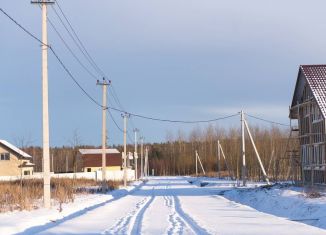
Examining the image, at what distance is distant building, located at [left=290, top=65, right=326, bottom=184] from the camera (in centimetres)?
3300

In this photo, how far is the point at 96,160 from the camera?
105188mm

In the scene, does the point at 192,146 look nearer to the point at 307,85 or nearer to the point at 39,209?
the point at 307,85

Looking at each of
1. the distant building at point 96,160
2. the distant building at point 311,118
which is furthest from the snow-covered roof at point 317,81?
the distant building at point 96,160

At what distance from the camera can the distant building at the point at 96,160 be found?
103938 millimetres

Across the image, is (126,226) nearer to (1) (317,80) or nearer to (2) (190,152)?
(1) (317,80)

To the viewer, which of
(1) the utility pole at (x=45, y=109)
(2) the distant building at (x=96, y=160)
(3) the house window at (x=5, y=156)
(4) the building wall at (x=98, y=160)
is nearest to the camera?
(1) the utility pole at (x=45, y=109)

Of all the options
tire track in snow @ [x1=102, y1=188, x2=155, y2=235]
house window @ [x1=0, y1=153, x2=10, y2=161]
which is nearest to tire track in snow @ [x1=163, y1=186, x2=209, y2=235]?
tire track in snow @ [x1=102, y1=188, x2=155, y2=235]

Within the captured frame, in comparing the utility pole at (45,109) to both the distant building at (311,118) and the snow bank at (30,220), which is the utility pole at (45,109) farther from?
the distant building at (311,118)

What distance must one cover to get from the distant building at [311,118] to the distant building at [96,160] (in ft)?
225

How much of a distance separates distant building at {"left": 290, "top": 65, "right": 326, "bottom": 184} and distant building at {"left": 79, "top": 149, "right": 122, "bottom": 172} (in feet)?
225

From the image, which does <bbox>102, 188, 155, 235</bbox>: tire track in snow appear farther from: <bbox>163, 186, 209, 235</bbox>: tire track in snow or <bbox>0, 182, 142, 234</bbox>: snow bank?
<bbox>0, 182, 142, 234</bbox>: snow bank

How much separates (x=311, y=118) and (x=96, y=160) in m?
73.3

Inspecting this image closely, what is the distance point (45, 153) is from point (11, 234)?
8.41 m

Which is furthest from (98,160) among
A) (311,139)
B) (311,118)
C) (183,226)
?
(183,226)
